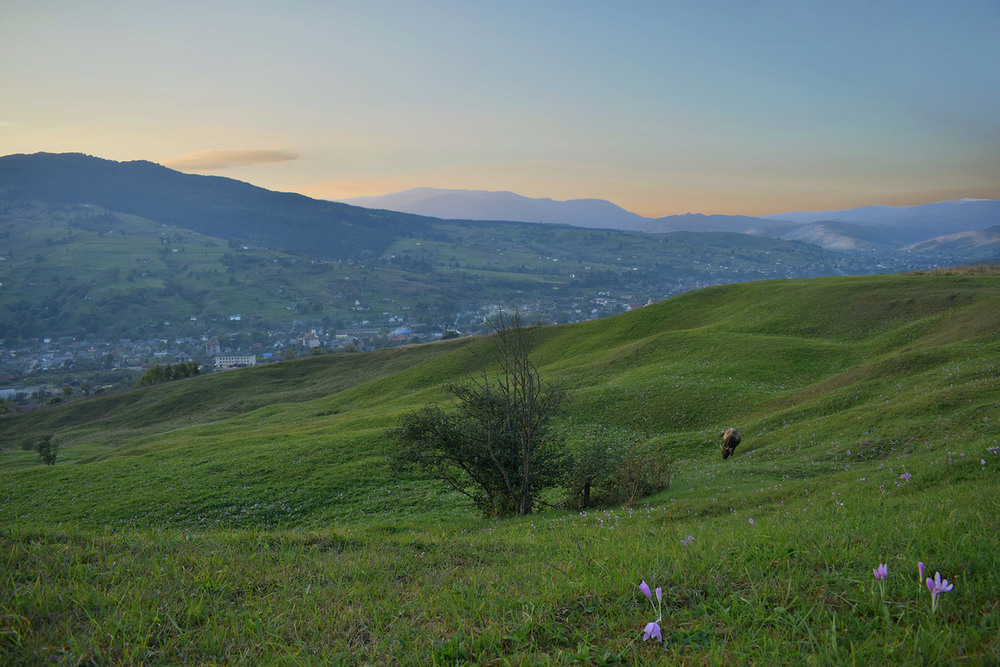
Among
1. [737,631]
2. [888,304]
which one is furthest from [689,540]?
[888,304]

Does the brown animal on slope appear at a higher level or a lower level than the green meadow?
lower

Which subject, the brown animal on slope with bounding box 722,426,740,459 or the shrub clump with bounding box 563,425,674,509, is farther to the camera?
the brown animal on slope with bounding box 722,426,740,459

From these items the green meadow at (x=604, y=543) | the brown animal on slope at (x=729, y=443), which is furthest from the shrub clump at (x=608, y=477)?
the brown animal on slope at (x=729, y=443)

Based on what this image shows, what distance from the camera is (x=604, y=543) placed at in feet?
22.8

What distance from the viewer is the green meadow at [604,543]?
382 centimetres

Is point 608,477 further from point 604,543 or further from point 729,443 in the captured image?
point 604,543

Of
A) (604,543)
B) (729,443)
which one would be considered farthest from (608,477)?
(604,543)

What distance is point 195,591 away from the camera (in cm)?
518

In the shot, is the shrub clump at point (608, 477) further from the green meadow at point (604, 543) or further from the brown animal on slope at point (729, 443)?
the brown animal on slope at point (729, 443)

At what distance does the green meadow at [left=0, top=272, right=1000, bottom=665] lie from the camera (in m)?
3.82

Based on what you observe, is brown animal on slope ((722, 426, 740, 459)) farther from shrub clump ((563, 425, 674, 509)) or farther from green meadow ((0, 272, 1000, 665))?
shrub clump ((563, 425, 674, 509))

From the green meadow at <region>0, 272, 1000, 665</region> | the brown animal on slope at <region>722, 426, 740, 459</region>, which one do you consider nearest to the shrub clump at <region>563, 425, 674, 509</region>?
the green meadow at <region>0, 272, 1000, 665</region>

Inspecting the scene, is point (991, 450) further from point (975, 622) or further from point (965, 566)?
point (975, 622)

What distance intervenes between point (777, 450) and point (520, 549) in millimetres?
18327
